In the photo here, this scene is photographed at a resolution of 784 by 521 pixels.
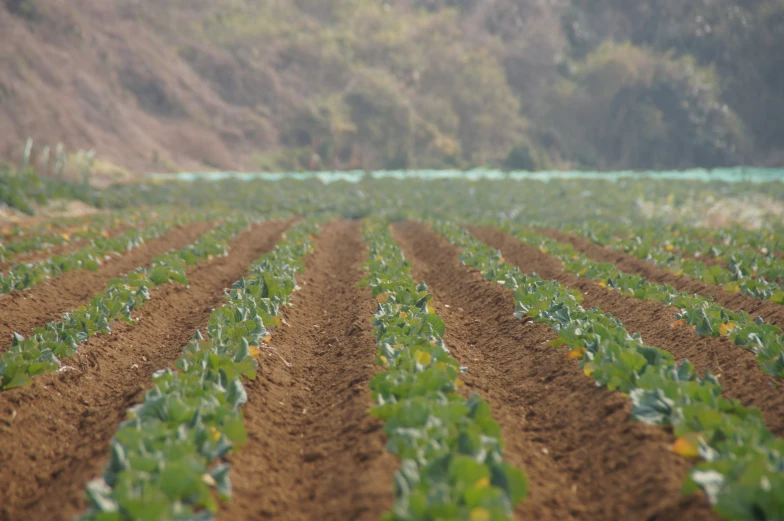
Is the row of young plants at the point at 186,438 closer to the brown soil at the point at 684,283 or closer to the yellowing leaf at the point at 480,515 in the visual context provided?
the yellowing leaf at the point at 480,515

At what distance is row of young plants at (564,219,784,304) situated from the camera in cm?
905

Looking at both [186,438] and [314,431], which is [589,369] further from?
[186,438]

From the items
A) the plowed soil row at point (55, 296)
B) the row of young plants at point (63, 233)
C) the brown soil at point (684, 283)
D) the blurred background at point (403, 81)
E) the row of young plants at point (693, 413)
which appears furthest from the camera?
the blurred background at point (403, 81)

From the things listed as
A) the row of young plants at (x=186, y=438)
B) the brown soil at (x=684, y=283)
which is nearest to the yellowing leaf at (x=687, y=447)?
the row of young plants at (x=186, y=438)

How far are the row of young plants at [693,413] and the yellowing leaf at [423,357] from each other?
1.42 metres

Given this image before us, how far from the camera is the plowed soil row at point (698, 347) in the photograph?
5.09 meters

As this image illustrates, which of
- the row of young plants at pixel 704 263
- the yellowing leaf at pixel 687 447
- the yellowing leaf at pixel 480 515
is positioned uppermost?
the yellowing leaf at pixel 480 515

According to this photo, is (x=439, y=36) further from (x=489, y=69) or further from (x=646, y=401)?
(x=646, y=401)

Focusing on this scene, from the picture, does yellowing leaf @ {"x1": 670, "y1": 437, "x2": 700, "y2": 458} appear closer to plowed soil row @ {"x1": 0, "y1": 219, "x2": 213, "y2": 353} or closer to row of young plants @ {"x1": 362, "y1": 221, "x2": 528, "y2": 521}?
row of young plants @ {"x1": 362, "y1": 221, "x2": 528, "y2": 521}

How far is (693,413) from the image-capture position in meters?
Result: 4.12

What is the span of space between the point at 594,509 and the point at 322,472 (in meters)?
1.80

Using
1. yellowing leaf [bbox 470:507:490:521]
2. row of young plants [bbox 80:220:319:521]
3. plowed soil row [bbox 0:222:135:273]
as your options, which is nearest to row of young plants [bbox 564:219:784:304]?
row of young plants [bbox 80:220:319:521]

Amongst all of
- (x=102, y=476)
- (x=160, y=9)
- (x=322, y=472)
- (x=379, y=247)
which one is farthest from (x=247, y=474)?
(x=160, y=9)

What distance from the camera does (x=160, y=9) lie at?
55656 mm
